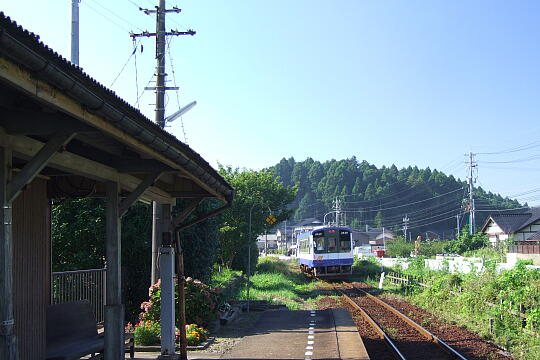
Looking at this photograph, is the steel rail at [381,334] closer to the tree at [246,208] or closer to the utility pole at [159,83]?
the utility pole at [159,83]

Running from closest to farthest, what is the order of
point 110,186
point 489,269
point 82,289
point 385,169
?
point 110,186
point 82,289
point 489,269
point 385,169

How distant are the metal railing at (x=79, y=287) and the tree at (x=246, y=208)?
14.7 meters

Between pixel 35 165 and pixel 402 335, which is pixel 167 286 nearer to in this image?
pixel 35 165

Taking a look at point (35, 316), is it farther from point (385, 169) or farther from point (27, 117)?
point (385, 169)

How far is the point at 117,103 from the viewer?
4.10 metres

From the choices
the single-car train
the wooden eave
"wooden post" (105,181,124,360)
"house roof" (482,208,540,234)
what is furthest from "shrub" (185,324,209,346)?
"house roof" (482,208,540,234)

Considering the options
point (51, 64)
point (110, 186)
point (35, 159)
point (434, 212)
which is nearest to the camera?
point (51, 64)

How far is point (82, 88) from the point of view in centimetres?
354

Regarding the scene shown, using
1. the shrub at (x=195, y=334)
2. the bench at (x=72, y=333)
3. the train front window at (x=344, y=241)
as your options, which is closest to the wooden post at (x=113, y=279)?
the bench at (x=72, y=333)

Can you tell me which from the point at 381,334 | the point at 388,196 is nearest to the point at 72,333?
the point at 381,334

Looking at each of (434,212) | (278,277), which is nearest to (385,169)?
(434,212)

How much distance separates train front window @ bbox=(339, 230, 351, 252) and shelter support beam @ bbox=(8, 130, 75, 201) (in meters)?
27.5

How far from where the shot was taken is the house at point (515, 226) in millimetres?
48688

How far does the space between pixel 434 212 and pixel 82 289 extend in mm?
112655
